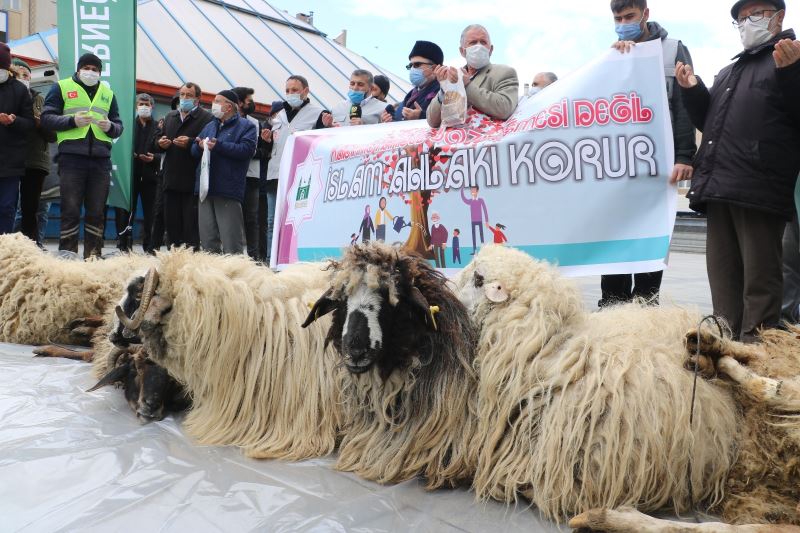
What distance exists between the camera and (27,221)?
6.60 meters

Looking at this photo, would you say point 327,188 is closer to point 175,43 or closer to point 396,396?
point 396,396

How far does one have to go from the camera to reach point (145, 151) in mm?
8438

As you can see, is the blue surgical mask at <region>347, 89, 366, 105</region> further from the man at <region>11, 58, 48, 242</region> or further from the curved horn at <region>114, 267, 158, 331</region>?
the curved horn at <region>114, 267, 158, 331</region>

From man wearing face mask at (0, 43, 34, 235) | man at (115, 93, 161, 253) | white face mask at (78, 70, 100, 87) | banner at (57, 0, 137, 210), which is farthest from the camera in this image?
man at (115, 93, 161, 253)

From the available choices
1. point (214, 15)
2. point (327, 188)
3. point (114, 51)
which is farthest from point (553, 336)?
point (214, 15)

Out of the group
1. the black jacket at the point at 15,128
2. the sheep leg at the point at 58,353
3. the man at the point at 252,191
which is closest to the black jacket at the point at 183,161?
the man at the point at 252,191

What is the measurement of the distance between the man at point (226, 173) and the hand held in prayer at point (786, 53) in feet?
15.1

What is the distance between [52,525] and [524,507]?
136 cm

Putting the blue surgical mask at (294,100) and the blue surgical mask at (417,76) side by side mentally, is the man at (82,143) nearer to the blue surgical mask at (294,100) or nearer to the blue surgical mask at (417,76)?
the blue surgical mask at (294,100)

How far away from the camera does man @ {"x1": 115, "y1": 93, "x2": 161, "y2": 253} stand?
27.5 feet

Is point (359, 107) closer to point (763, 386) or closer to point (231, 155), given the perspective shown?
point (231, 155)

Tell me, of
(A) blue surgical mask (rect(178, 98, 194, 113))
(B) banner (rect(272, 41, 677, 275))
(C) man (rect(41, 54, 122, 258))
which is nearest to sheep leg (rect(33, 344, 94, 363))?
(B) banner (rect(272, 41, 677, 275))

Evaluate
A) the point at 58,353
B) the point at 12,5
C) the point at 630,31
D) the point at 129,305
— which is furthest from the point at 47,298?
the point at 12,5

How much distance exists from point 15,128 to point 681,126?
5.77 metres
